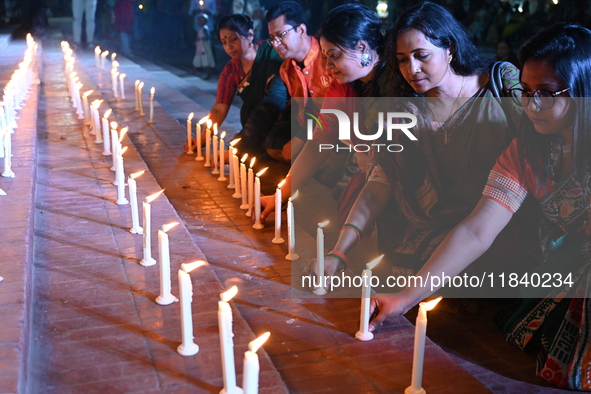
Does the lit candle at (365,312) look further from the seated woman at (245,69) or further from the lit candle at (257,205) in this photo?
the seated woman at (245,69)

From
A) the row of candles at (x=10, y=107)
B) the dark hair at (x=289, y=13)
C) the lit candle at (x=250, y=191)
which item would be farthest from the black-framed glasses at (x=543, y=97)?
the row of candles at (x=10, y=107)

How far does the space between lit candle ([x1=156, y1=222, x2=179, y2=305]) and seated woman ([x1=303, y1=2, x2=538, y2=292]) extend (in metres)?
0.68

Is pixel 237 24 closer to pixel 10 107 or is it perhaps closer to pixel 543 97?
pixel 10 107

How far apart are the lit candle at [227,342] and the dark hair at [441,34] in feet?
5.11

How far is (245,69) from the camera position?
18.9ft

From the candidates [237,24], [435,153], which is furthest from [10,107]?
[435,153]

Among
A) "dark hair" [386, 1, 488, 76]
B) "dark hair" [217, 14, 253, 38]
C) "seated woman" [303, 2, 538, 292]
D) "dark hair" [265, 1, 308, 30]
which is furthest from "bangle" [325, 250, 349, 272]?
"dark hair" [217, 14, 253, 38]

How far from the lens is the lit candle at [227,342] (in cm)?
187

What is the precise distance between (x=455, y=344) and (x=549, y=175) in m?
0.82

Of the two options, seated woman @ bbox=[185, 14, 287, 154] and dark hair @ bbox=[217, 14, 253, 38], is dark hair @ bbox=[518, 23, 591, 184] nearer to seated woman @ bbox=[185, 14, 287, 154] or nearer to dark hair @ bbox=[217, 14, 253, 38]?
seated woman @ bbox=[185, 14, 287, 154]

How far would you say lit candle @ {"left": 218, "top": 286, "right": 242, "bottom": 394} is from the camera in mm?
1868

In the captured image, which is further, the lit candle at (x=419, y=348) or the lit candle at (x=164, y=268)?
the lit candle at (x=164, y=268)

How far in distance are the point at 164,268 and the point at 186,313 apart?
1.26 ft

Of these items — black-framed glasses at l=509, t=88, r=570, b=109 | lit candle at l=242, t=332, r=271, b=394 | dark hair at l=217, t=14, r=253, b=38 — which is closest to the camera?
lit candle at l=242, t=332, r=271, b=394
